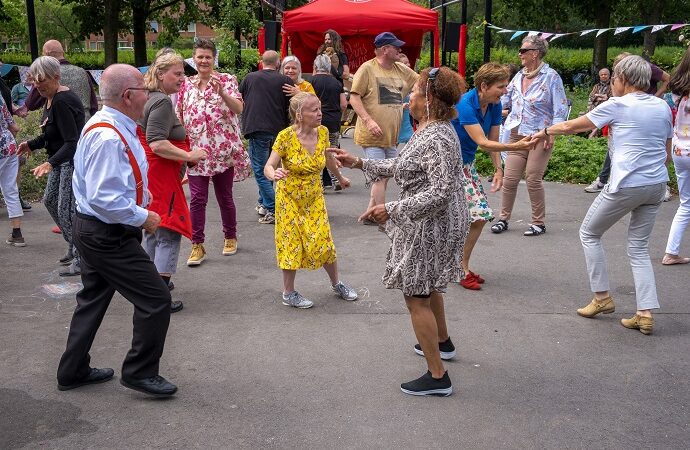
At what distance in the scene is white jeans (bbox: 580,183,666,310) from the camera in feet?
16.2

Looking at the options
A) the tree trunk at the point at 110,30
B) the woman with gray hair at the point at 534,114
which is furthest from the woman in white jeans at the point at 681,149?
the tree trunk at the point at 110,30

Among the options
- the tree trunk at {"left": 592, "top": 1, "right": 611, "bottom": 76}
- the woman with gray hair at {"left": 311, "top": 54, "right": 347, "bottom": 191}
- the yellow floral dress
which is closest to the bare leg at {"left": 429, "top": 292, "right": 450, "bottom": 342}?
the yellow floral dress

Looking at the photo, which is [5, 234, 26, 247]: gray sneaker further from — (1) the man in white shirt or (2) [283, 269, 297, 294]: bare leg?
(1) the man in white shirt

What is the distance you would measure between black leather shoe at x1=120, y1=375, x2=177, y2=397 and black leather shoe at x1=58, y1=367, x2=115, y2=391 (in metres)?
0.28

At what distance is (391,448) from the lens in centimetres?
353

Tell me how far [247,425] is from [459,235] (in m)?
1.53

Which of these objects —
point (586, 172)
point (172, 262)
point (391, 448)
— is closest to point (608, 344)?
point (391, 448)

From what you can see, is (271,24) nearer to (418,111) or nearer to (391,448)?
(418,111)

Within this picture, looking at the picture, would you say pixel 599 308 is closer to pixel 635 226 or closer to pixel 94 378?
pixel 635 226

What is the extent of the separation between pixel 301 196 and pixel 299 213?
0.43ft

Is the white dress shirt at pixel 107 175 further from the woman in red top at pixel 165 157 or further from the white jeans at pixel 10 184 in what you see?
the white jeans at pixel 10 184

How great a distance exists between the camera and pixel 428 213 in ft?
12.5

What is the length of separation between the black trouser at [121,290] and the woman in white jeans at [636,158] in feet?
9.58

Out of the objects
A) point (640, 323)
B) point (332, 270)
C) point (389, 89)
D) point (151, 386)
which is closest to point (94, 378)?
point (151, 386)
